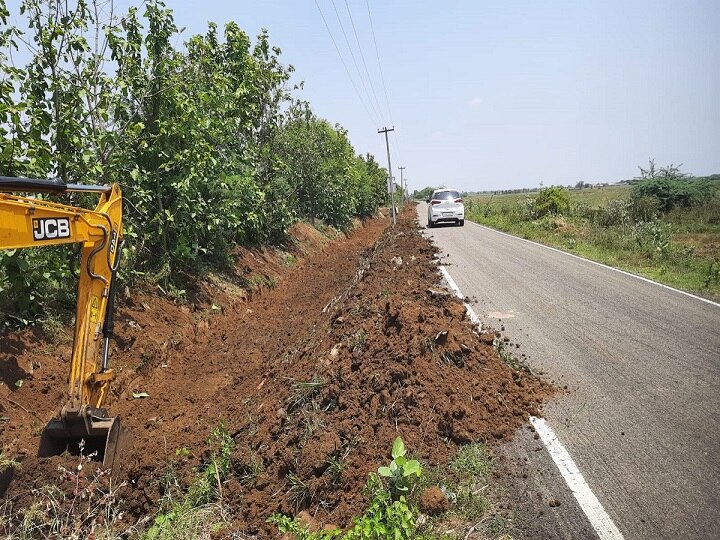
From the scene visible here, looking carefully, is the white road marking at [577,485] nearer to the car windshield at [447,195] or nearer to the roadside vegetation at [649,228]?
the roadside vegetation at [649,228]

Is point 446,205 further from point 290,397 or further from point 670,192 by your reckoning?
point 290,397

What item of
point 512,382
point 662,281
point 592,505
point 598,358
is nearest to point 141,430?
point 512,382

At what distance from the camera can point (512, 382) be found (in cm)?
494

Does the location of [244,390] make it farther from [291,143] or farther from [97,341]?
[291,143]

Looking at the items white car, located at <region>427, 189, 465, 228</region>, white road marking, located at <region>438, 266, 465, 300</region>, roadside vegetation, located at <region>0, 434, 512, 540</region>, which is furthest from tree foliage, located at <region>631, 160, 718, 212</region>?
roadside vegetation, located at <region>0, 434, 512, 540</region>

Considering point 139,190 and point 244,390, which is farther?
point 139,190

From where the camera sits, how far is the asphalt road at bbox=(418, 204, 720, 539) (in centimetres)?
327

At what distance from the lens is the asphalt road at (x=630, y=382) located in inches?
129

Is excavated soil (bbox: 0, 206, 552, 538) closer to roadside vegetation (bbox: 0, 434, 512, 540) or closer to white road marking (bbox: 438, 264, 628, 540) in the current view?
roadside vegetation (bbox: 0, 434, 512, 540)

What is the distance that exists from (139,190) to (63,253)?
1859mm

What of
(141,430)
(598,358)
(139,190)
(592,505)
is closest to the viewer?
(592,505)

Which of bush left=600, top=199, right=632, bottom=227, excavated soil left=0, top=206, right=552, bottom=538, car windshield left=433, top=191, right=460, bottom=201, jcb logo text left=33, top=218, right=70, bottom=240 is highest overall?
car windshield left=433, top=191, right=460, bottom=201

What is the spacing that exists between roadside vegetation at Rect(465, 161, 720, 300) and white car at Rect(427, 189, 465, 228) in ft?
8.86

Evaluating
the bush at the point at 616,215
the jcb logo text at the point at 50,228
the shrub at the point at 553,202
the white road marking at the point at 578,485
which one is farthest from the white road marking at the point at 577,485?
the shrub at the point at 553,202
